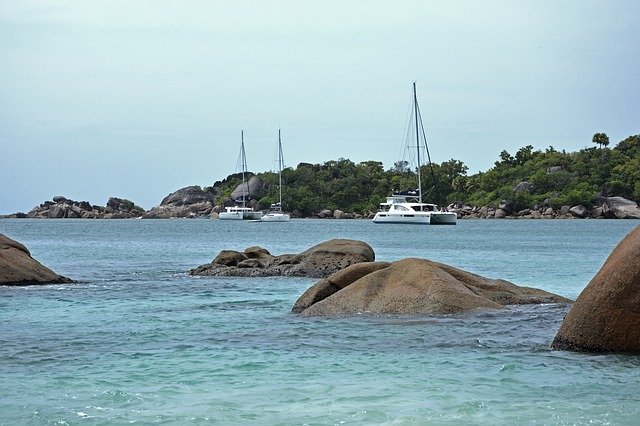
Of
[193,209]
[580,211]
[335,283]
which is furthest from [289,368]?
[193,209]

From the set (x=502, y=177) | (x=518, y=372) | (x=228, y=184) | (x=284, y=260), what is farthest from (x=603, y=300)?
(x=228, y=184)

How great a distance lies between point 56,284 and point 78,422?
17.2 metres

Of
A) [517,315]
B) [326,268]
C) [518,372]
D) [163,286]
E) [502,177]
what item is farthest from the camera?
[502,177]

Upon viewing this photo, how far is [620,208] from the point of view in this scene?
13925cm

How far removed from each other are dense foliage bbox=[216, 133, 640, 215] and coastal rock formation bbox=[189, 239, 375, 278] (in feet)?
353

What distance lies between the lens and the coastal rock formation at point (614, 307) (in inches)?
483

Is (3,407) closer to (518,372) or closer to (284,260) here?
(518,372)

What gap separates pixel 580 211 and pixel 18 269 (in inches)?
4979

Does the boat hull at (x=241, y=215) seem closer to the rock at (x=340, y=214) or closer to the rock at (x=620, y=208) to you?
the rock at (x=340, y=214)

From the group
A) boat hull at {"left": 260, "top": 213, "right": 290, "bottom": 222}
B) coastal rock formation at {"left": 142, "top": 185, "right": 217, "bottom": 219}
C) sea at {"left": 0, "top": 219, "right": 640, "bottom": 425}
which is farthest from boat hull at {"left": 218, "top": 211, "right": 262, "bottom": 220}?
sea at {"left": 0, "top": 219, "right": 640, "bottom": 425}

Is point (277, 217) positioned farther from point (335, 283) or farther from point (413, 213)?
point (335, 283)

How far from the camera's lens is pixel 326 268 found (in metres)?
29.8

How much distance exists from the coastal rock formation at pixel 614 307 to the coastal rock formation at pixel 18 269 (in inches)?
656

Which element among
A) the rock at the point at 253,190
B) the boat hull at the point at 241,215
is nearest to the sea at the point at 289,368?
the boat hull at the point at 241,215
